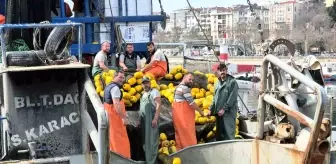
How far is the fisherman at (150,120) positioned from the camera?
8.86 m

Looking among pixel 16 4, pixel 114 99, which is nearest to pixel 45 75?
pixel 114 99

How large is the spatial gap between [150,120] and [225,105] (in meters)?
1.46

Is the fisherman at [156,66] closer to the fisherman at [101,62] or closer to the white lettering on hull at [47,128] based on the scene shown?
the fisherman at [101,62]

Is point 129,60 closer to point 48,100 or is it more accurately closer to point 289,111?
point 48,100

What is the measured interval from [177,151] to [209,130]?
3.66 ft

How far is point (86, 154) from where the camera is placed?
7273 millimetres

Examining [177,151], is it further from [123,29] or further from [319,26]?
[319,26]

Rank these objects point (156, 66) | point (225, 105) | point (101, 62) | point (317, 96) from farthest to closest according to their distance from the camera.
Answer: point (156, 66), point (101, 62), point (225, 105), point (317, 96)

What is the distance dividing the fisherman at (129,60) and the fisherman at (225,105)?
242 cm

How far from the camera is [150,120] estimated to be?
350 inches

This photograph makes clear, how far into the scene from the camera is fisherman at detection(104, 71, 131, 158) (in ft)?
28.4

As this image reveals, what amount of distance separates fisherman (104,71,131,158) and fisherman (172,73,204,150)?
863 millimetres

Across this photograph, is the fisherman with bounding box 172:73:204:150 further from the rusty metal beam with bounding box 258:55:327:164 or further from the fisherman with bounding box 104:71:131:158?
the rusty metal beam with bounding box 258:55:327:164

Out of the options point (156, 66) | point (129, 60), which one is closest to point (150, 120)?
point (156, 66)
